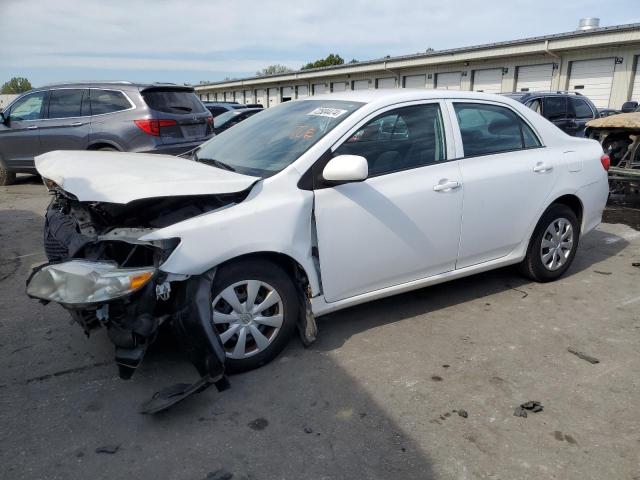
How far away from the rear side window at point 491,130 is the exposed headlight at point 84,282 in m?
2.58

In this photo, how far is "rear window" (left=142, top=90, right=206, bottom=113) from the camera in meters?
7.99

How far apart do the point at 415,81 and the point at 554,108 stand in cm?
1895

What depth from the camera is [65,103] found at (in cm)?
860

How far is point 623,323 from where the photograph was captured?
3.89m

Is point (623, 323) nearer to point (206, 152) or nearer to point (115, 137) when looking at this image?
point (206, 152)

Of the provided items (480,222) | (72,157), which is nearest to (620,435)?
(480,222)

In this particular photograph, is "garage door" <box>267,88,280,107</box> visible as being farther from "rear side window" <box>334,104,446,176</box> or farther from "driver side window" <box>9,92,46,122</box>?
"rear side window" <box>334,104,446,176</box>

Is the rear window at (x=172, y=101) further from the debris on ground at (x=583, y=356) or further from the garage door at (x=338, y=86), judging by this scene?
the garage door at (x=338, y=86)

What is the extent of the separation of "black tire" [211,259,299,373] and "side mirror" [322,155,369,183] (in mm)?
670

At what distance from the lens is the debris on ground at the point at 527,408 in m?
2.78

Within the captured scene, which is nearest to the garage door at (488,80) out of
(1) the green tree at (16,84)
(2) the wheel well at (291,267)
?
(2) the wheel well at (291,267)

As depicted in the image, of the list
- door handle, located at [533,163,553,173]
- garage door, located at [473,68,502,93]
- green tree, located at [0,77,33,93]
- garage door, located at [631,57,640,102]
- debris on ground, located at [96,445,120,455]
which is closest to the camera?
debris on ground, located at [96,445,120,455]

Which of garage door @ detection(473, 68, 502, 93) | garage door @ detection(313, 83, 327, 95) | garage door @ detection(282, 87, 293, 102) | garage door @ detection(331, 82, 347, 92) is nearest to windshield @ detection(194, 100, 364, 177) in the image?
garage door @ detection(473, 68, 502, 93)

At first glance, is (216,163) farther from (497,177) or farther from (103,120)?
(103,120)
